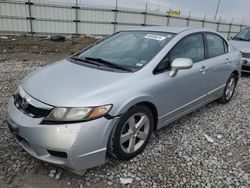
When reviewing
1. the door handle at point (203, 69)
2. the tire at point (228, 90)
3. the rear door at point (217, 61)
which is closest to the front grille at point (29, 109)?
the door handle at point (203, 69)

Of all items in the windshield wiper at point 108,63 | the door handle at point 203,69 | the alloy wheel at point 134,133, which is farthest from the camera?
the door handle at point 203,69

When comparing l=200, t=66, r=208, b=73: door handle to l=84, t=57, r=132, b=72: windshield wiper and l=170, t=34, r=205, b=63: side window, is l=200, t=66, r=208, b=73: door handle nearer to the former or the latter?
l=170, t=34, r=205, b=63: side window

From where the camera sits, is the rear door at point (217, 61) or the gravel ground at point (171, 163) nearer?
the gravel ground at point (171, 163)

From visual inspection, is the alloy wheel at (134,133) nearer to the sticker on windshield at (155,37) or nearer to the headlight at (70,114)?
the headlight at (70,114)

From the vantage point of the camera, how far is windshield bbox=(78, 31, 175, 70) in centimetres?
296

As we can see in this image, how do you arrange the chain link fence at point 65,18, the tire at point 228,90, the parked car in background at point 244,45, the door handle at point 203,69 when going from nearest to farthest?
the door handle at point 203,69 → the tire at point 228,90 → the parked car in background at point 244,45 → the chain link fence at point 65,18

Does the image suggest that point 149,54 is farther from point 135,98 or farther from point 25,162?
point 25,162

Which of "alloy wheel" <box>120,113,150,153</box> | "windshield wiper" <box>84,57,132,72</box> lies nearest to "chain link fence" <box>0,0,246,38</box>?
"windshield wiper" <box>84,57,132,72</box>

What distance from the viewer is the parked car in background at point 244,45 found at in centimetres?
694

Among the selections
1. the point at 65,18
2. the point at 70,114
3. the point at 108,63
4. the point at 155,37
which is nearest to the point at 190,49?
the point at 155,37

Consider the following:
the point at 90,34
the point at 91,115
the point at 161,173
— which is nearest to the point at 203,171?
the point at 161,173

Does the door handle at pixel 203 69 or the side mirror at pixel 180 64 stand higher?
the side mirror at pixel 180 64

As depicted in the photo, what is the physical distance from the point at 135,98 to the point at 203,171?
1.16 metres

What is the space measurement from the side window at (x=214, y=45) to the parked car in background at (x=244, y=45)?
2.92 meters
